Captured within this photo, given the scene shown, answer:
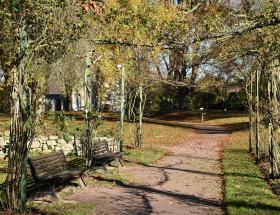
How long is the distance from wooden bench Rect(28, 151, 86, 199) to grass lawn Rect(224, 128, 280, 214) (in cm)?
329

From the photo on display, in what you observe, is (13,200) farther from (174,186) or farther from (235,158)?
(235,158)

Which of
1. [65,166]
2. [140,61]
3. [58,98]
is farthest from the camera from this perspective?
[58,98]

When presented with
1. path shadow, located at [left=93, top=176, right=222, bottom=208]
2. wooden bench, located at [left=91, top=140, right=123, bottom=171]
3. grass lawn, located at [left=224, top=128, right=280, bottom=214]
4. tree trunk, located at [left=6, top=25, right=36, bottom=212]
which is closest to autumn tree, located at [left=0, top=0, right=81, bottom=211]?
tree trunk, located at [left=6, top=25, right=36, bottom=212]

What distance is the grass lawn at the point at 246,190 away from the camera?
334 inches

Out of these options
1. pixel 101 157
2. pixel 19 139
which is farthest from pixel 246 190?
pixel 19 139

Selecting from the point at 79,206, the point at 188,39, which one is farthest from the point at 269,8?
the point at 79,206

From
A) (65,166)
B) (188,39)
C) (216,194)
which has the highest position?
(188,39)

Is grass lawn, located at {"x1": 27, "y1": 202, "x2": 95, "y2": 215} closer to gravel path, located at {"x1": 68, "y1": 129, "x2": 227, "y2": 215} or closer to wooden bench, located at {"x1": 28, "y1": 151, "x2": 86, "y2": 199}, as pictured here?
gravel path, located at {"x1": 68, "y1": 129, "x2": 227, "y2": 215}

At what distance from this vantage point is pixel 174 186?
36.1 feet

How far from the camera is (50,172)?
9.41 m

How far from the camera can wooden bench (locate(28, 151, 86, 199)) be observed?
28.6ft

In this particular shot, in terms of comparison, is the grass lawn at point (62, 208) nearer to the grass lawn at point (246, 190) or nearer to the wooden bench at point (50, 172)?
the wooden bench at point (50, 172)

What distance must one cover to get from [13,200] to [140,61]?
43.0 ft

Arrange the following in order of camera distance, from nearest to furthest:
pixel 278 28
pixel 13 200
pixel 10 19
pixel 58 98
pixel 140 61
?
pixel 13 200
pixel 10 19
pixel 278 28
pixel 140 61
pixel 58 98
